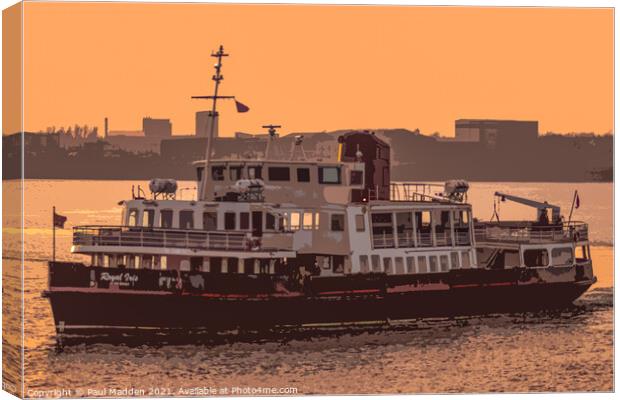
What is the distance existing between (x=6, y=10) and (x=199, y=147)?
44.3 feet

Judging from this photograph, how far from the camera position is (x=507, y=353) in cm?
5012

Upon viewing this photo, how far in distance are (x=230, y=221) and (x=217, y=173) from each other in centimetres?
352

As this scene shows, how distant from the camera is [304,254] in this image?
180 feet

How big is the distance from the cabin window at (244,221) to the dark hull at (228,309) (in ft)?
9.87

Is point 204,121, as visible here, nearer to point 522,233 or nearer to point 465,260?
point 465,260

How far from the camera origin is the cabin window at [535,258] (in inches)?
2415

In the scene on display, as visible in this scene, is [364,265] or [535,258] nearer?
[364,265]

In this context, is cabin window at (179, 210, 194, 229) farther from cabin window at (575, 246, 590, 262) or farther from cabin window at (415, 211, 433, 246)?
cabin window at (575, 246, 590, 262)

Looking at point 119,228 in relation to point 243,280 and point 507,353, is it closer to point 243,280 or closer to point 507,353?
point 243,280

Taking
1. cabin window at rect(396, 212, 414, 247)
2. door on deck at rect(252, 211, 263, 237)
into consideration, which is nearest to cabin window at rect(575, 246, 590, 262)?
cabin window at rect(396, 212, 414, 247)

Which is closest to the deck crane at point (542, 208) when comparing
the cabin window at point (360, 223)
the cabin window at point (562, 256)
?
the cabin window at point (562, 256)

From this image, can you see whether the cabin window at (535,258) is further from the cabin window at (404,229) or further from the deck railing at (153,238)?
the deck railing at (153,238)

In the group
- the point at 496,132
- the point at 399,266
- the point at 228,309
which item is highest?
the point at 496,132

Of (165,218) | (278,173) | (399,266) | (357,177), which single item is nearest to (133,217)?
(165,218)
